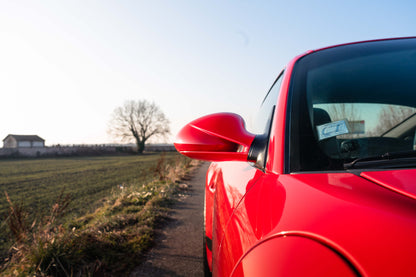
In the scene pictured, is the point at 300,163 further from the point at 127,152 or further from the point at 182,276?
the point at 127,152

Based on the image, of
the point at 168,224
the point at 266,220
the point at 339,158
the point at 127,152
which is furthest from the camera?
the point at 127,152

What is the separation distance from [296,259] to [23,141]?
10079 cm

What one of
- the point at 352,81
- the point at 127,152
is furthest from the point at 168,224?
the point at 127,152

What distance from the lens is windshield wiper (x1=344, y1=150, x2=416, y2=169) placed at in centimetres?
73

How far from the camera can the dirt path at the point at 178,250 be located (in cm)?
255

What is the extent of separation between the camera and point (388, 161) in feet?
2.46

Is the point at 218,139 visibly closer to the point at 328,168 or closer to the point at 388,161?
the point at 328,168

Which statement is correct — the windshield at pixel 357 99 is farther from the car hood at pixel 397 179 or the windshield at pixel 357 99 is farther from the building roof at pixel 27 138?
the building roof at pixel 27 138

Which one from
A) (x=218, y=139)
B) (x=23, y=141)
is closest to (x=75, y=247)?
(x=218, y=139)

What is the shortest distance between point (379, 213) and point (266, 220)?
0.29 metres

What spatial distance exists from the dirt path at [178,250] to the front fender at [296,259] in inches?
83.1

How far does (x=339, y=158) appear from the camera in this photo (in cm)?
87

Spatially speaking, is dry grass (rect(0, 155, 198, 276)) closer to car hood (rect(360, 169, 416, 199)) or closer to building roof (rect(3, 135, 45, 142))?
car hood (rect(360, 169, 416, 199))

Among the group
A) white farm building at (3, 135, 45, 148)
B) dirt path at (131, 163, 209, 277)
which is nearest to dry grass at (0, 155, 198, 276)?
dirt path at (131, 163, 209, 277)
